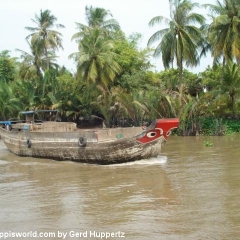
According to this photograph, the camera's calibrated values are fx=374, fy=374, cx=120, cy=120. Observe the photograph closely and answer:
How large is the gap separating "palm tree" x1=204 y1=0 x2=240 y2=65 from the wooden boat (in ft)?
41.6

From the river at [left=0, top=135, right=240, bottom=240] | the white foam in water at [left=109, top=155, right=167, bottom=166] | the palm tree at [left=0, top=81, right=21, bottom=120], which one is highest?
the palm tree at [left=0, top=81, right=21, bottom=120]

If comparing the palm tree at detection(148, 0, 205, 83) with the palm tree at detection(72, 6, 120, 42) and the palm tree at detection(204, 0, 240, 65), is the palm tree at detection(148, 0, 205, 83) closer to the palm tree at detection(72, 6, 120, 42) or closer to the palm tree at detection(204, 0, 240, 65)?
the palm tree at detection(204, 0, 240, 65)

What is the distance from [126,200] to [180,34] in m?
18.8

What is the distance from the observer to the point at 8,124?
2008cm

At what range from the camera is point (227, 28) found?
24781 millimetres

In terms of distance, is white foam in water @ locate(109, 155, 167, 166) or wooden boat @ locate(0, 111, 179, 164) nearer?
wooden boat @ locate(0, 111, 179, 164)

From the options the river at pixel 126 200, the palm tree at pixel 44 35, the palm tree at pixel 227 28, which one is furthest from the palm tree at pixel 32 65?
the river at pixel 126 200

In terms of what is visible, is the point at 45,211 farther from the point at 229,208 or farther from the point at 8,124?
the point at 8,124

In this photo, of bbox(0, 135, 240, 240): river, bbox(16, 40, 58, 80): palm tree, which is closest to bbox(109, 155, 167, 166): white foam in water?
bbox(0, 135, 240, 240): river

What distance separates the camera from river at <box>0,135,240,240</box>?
639 centimetres

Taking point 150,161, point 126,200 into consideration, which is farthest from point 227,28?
point 126,200

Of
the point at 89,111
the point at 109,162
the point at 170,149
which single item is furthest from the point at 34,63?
the point at 109,162

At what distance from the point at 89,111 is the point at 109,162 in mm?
15181

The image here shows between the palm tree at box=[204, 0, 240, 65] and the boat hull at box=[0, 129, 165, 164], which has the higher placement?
the palm tree at box=[204, 0, 240, 65]
